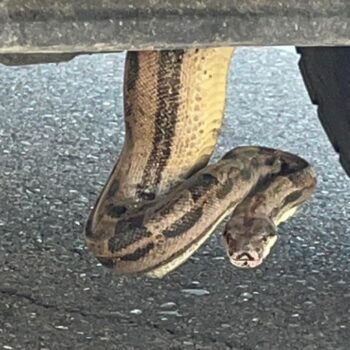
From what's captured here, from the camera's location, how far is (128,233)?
229 cm

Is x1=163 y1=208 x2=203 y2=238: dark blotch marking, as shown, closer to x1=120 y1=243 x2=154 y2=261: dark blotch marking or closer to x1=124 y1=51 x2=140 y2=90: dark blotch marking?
x1=120 y1=243 x2=154 y2=261: dark blotch marking

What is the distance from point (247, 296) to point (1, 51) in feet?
4.62

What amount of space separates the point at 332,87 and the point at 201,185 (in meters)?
0.38

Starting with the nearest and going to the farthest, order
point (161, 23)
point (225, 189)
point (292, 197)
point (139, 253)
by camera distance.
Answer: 1. point (161, 23)
2. point (139, 253)
3. point (225, 189)
4. point (292, 197)

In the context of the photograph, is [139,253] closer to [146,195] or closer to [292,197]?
[146,195]

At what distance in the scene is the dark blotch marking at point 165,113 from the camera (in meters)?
2.24

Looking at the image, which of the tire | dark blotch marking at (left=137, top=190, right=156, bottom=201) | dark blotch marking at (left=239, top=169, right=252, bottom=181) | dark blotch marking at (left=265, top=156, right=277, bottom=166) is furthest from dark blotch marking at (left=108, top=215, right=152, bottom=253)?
the tire

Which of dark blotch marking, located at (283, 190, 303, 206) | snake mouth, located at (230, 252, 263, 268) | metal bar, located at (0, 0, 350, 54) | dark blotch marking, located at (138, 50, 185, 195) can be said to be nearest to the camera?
metal bar, located at (0, 0, 350, 54)

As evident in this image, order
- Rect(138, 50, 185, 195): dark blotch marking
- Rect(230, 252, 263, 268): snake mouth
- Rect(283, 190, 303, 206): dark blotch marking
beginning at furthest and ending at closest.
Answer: Rect(283, 190, 303, 206): dark blotch marking < Rect(230, 252, 263, 268): snake mouth < Rect(138, 50, 185, 195): dark blotch marking

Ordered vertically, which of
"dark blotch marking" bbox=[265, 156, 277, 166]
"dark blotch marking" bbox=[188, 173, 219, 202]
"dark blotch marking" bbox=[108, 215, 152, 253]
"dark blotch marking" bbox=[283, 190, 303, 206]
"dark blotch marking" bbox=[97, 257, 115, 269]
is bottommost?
"dark blotch marking" bbox=[97, 257, 115, 269]

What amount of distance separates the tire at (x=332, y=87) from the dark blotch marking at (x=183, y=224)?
0.42 metres

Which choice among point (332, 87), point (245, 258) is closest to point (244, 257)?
point (245, 258)

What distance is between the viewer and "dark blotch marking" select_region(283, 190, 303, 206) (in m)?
2.52

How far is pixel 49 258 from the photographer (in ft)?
10.3
